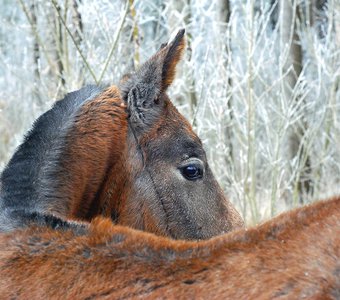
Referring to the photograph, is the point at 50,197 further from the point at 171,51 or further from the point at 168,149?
the point at 171,51

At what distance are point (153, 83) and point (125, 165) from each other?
586 mm

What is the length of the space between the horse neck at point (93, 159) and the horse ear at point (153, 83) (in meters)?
0.19

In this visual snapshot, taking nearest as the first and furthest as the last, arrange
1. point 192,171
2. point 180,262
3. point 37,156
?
point 180,262
point 37,156
point 192,171

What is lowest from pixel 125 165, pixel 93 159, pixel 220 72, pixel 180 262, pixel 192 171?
pixel 220 72

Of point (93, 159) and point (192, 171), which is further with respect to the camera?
point (192, 171)

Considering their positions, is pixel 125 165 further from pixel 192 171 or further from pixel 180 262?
pixel 180 262

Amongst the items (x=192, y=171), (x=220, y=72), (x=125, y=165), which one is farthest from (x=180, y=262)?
(x=220, y=72)

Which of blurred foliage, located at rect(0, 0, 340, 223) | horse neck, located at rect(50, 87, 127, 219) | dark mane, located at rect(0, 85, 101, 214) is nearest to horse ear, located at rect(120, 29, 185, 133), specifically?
horse neck, located at rect(50, 87, 127, 219)

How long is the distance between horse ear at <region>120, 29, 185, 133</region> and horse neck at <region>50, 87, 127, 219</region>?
0.19 m

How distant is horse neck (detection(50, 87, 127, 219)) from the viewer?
3379 mm

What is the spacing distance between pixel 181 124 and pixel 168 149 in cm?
22

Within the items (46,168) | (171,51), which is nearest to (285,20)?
(171,51)

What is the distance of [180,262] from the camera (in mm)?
2219

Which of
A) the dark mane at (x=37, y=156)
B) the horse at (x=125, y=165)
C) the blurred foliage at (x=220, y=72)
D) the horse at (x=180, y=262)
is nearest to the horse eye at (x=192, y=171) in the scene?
the horse at (x=125, y=165)
